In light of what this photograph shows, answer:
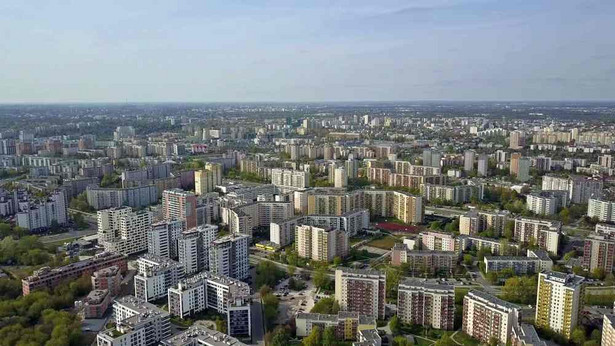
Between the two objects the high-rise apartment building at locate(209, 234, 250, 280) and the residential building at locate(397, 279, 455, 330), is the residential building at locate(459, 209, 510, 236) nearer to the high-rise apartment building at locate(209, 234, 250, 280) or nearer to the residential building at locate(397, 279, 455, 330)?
the residential building at locate(397, 279, 455, 330)

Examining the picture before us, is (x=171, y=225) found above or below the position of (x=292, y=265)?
above

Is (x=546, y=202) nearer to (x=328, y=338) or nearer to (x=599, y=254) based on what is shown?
(x=599, y=254)

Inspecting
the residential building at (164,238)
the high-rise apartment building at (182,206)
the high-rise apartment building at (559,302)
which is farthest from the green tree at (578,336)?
the high-rise apartment building at (182,206)

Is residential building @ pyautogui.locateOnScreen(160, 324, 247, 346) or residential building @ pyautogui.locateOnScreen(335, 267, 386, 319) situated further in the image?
residential building @ pyautogui.locateOnScreen(335, 267, 386, 319)

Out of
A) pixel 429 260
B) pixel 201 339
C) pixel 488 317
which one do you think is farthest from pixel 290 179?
pixel 201 339

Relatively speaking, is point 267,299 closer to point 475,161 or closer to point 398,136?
point 475,161

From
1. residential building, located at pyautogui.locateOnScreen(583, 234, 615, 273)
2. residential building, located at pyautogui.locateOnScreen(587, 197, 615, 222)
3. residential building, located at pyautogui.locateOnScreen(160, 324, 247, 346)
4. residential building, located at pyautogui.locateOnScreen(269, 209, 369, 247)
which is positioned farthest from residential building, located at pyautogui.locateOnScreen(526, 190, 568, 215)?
residential building, located at pyautogui.locateOnScreen(160, 324, 247, 346)

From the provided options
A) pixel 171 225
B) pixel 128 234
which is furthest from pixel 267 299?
pixel 128 234
